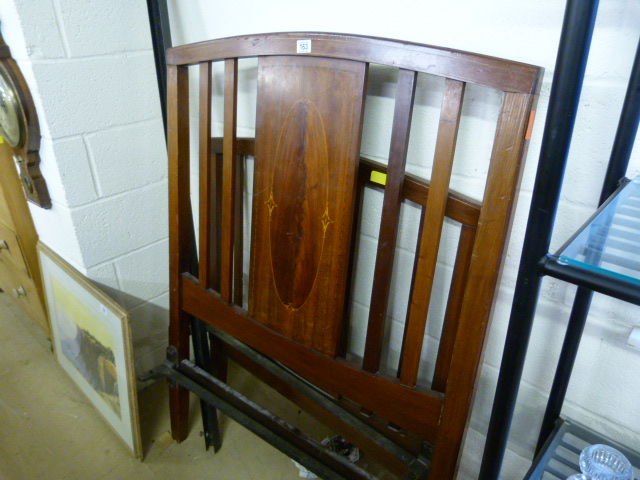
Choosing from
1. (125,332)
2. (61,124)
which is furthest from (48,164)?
(125,332)

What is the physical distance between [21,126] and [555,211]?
44.7 inches

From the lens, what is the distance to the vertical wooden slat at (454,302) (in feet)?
2.45

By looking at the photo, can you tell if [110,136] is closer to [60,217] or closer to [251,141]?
[60,217]

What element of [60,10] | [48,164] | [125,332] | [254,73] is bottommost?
[125,332]

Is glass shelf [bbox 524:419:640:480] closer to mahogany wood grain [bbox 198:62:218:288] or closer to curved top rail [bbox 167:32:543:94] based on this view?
curved top rail [bbox 167:32:543:94]

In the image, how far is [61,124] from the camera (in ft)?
3.61

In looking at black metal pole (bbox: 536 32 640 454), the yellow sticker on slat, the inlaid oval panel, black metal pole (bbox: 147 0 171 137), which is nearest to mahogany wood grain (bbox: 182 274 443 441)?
the inlaid oval panel

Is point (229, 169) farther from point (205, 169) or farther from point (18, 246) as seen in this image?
point (18, 246)

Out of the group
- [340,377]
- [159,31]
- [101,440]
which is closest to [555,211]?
[340,377]

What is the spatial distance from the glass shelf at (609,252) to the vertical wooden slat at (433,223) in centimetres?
18

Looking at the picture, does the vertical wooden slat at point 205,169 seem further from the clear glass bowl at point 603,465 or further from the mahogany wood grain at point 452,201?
the clear glass bowl at point 603,465

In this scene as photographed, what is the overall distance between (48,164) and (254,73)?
56cm

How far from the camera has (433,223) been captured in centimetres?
66

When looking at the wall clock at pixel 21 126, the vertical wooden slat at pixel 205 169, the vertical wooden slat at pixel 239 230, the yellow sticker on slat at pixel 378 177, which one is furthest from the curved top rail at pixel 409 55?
the wall clock at pixel 21 126
